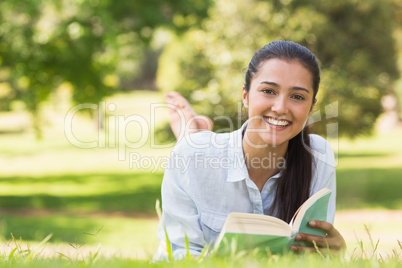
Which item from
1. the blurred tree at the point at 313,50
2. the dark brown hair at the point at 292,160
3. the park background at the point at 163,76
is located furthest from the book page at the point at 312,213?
the blurred tree at the point at 313,50

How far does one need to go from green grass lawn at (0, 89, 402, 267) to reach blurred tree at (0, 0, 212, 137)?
8.92 feet

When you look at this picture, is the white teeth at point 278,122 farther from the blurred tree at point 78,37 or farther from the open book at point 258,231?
the blurred tree at point 78,37

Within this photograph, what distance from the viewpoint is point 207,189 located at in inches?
98.3

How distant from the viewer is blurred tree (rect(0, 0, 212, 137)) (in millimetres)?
10609

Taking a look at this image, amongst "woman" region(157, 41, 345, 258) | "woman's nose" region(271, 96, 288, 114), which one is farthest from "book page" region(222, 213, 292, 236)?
"woman's nose" region(271, 96, 288, 114)

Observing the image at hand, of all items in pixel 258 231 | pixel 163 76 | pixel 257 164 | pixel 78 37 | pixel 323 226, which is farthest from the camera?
pixel 163 76

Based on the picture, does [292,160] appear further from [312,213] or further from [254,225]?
[254,225]

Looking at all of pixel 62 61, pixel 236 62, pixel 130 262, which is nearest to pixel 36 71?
pixel 62 61

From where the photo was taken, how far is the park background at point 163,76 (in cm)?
1105

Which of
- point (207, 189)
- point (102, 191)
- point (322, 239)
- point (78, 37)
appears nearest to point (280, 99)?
point (207, 189)

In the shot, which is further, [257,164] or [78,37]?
[78,37]

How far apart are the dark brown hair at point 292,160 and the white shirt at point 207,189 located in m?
0.04

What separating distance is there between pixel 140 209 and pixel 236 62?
→ 442 cm

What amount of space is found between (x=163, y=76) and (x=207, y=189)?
14992 mm
